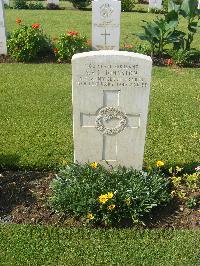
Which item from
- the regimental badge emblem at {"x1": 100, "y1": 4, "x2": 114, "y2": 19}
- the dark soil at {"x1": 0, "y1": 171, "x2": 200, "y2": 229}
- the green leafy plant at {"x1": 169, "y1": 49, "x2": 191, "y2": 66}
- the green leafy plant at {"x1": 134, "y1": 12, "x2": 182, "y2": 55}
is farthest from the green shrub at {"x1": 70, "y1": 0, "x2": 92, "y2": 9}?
the dark soil at {"x1": 0, "y1": 171, "x2": 200, "y2": 229}

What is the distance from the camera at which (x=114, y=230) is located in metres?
4.43

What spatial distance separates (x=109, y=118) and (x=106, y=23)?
7.09 m

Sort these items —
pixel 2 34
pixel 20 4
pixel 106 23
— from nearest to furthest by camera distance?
pixel 2 34, pixel 106 23, pixel 20 4

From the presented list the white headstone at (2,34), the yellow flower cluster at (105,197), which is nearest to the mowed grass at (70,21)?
the white headstone at (2,34)

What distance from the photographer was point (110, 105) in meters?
4.62

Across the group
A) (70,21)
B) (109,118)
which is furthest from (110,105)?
(70,21)

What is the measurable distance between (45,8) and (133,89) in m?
16.7

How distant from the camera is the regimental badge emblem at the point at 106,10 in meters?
10.9

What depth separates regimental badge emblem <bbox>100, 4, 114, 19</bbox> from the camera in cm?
1085

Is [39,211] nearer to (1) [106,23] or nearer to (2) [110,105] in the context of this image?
(2) [110,105]

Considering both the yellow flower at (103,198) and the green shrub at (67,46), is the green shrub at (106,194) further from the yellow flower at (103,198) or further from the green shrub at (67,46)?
the green shrub at (67,46)

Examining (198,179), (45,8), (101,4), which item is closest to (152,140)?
(198,179)

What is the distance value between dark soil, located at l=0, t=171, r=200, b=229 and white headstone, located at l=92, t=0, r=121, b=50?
A: 7007 mm

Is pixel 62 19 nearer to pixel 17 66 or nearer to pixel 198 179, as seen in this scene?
pixel 17 66
